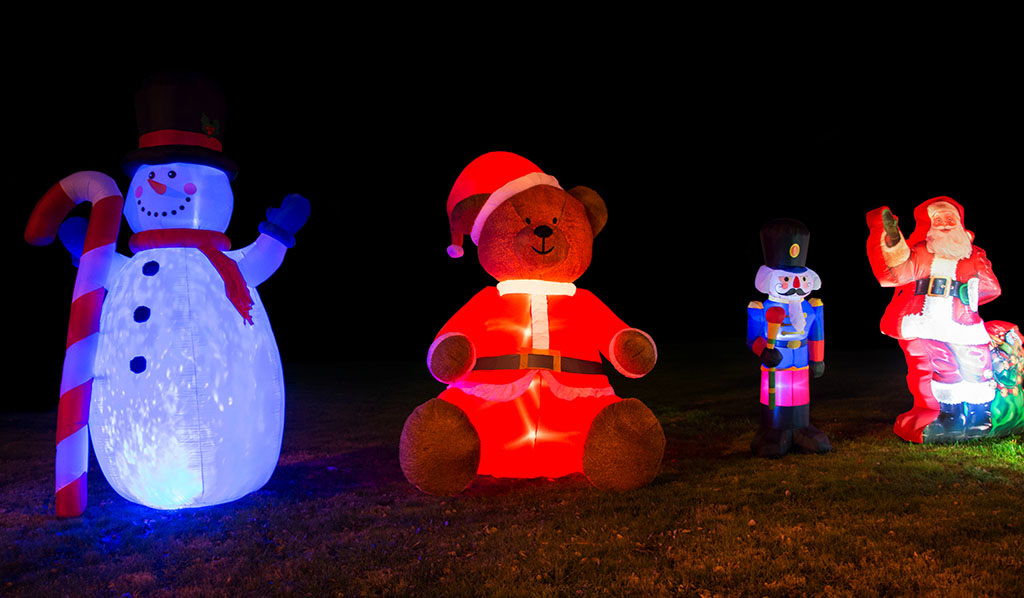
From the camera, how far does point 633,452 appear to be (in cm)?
449

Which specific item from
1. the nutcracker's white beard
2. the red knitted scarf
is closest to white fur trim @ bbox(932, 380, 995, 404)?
the nutcracker's white beard

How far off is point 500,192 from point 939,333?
12.9 feet

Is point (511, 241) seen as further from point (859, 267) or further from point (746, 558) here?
point (859, 267)

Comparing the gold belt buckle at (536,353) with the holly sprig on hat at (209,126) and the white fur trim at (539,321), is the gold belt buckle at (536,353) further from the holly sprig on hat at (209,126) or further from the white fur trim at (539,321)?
the holly sprig on hat at (209,126)

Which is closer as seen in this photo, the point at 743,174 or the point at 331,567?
the point at 331,567

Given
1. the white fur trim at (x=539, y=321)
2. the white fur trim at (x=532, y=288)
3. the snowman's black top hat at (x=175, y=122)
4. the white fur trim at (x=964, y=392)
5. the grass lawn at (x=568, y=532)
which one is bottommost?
the grass lawn at (x=568, y=532)

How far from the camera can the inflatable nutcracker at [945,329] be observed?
6.19m

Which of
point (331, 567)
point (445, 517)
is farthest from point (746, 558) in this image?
point (331, 567)

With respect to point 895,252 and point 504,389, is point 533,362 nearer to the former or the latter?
point 504,389

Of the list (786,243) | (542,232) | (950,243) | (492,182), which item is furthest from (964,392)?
(492,182)

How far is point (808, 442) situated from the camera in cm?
572

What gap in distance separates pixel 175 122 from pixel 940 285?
5.91 meters

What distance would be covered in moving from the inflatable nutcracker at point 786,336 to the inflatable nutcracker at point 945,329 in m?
1.13

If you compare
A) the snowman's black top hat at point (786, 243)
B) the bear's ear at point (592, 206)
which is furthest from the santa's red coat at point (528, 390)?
the snowman's black top hat at point (786, 243)
